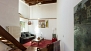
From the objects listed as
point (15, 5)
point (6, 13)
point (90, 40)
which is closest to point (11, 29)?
point (6, 13)

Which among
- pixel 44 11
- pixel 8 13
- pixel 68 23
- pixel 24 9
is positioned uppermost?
pixel 24 9

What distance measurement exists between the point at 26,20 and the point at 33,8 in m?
1.70

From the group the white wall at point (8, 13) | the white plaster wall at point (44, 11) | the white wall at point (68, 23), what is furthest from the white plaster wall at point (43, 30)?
the white wall at point (68, 23)

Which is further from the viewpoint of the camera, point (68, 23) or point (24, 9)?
point (24, 9)

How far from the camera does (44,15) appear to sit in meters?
8.77

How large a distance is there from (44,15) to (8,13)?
207 inches

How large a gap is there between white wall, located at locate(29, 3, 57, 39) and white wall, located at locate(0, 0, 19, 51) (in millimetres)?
4555

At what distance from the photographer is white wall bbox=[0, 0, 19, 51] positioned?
3.45 m

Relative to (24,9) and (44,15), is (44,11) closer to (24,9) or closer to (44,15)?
(44,15)

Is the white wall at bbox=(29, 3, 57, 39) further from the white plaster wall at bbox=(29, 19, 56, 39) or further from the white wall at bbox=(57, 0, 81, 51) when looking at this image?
the white wall at bbox=(57, 0, 81, 51)

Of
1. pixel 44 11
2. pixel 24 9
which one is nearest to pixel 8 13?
pixel 24 9

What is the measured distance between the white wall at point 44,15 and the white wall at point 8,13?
4.56m

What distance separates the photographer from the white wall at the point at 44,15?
855 centimetres

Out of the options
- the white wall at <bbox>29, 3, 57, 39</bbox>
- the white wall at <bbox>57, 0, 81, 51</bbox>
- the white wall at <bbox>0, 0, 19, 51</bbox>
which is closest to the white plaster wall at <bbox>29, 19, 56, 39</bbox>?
the white wall at <bbox>29, 3, 57, 39</bbox>
